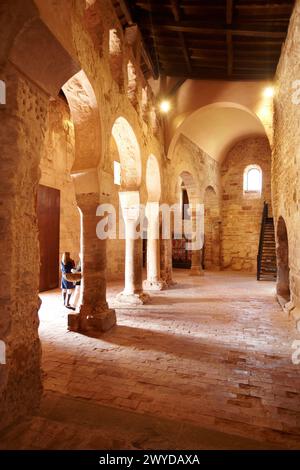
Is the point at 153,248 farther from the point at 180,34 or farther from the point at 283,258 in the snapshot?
the point at 180,34

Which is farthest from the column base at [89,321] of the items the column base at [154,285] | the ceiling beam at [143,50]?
the ceiling beam at [143,50]

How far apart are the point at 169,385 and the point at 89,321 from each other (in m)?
2.08

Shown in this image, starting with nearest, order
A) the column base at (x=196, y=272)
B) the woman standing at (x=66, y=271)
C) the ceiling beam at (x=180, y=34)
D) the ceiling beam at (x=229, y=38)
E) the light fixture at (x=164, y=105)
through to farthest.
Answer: the ceiling beam at (x=229, y=38), the ceiling beam at (x=180, y=34), the woman standing at (x=66, y=271), the light fixture at (x=164, y=105), the column base at (x=196, y=272)

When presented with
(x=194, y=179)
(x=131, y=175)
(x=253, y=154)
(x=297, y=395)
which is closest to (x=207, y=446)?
(x=297, y=395)

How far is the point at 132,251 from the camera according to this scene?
7.04 m

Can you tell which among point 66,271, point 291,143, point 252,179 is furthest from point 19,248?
point 252,179

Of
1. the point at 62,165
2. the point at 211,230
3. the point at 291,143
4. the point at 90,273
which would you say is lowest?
the point at 90,273

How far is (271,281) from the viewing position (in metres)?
10.9

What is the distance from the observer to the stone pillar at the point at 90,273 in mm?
4848

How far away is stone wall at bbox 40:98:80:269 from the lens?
331 inches

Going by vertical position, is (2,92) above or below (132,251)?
above

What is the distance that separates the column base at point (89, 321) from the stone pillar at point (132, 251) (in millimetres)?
2079

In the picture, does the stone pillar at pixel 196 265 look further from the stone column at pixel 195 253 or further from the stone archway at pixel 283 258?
the stone archway at pixel 283 258

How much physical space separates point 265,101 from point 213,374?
25.0ft
